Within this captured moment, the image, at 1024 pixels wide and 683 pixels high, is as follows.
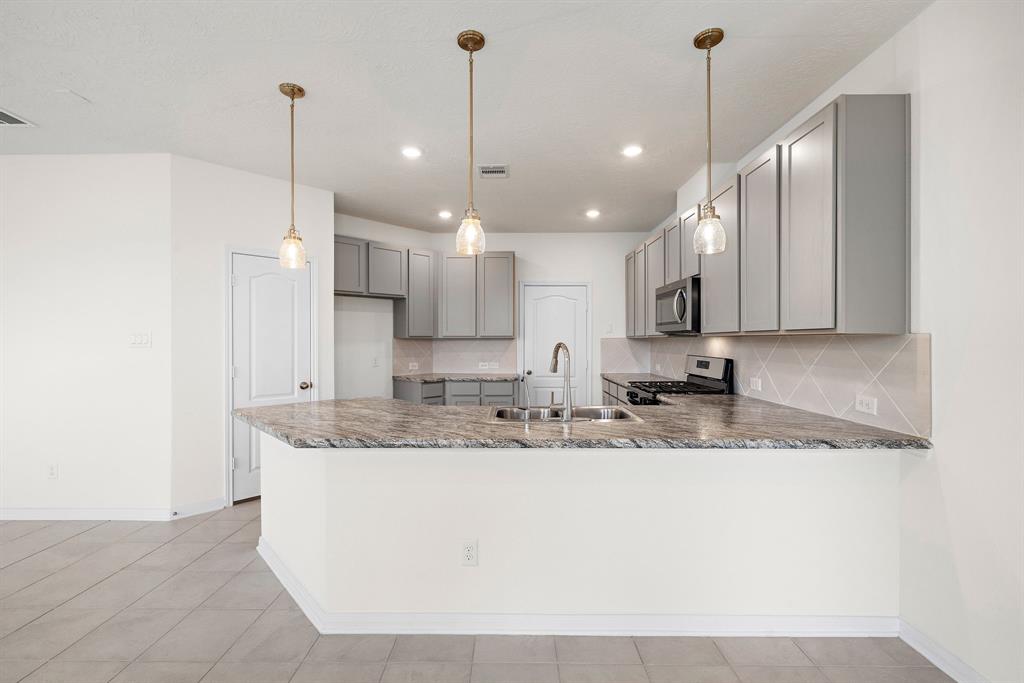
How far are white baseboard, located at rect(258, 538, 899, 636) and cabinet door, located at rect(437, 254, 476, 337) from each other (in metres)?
3.46

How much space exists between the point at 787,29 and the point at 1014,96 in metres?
0.83

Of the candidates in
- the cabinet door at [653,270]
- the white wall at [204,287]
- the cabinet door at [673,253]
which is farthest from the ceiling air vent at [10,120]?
the cabinet door at [653,270]

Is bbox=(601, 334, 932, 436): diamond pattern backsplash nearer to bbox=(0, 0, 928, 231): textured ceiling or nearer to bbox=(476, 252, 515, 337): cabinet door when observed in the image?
bbox=(0, 0, 928, 231): textured ceiling

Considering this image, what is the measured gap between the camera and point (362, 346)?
4934 mm

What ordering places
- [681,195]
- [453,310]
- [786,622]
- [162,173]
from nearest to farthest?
[786,622] < [162,173] < [681,195] < [453,310]

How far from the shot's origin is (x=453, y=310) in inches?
204

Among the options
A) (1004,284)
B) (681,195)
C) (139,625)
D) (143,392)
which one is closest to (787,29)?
(1004,284)

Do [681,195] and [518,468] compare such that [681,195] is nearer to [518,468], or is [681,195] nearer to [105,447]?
[518,468]

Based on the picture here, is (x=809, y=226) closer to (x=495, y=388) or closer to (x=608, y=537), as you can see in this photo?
(x=608, y=537)

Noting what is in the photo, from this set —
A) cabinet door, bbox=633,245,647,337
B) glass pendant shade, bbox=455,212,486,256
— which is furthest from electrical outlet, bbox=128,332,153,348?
cabinet door, bbox=633,245,647,337

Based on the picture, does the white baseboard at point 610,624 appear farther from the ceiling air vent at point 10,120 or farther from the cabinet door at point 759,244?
the ceiling air vent at point 10,120

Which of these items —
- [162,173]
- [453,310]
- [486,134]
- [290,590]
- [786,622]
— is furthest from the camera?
[453,310]

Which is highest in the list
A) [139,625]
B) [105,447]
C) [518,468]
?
[518,468]

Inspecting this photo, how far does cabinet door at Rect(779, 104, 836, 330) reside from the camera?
1.87 m
